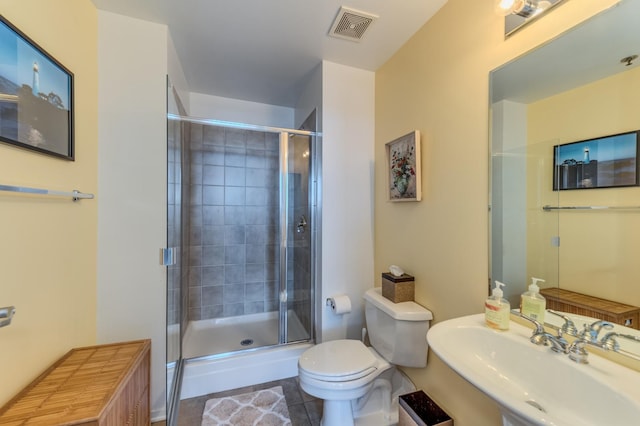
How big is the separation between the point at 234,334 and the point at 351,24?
2721 millimetres

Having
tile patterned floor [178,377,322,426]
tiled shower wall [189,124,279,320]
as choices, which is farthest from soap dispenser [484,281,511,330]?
tiled shower wall [189,124,279,320]

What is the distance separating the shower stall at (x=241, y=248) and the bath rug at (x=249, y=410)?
125 millimetres

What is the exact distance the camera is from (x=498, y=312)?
979mm

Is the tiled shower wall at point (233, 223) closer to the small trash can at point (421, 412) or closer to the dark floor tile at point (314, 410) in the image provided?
the dark floor tile at point (314, 410)

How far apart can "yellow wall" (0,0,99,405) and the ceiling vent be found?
1.35 m

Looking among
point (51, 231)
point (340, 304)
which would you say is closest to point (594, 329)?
point (340, 304)

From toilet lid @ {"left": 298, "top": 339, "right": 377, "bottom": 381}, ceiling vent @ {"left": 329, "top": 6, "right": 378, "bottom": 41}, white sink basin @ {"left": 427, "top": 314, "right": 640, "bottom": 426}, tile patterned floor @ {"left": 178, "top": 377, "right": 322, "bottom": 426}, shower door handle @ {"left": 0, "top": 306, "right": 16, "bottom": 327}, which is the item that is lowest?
tile patterned floor @ {"left": 178, "top": 377, "right": 322, "bottom": 426}

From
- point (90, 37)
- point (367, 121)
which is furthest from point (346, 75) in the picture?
point (90, 37)

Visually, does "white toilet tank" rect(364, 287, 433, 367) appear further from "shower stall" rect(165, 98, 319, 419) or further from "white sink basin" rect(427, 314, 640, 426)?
"shower stall" rect(165, 98, 319, 419)

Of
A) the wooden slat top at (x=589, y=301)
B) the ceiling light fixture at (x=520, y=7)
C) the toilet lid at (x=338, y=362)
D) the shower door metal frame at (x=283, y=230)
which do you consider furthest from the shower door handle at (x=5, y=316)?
the ceiling light fixture at (x=520, y=7)

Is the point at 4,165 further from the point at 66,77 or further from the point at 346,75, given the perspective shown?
the point at 346,75

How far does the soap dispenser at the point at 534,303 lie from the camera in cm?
94

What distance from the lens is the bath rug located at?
4.98 ft

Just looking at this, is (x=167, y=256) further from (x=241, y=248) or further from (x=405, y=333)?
(x=405, y=333)
